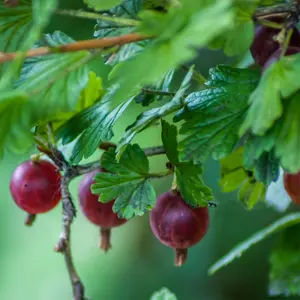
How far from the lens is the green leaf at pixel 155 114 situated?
0.53 m

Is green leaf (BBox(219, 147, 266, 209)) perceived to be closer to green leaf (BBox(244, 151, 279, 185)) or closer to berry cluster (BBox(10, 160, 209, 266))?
berry cluster (BBox(10, 160, 209, 266))

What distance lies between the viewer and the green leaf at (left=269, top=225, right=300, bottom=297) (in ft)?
3.05

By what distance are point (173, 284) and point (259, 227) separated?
0.88 ft

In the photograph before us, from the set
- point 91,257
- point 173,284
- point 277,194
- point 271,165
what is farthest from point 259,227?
point 271,165

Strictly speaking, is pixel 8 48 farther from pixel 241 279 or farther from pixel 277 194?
pixel 241 279

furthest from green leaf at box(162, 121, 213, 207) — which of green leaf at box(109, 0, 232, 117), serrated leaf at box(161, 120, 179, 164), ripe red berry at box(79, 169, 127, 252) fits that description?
green leaf at box(109, 0, 232, 117)

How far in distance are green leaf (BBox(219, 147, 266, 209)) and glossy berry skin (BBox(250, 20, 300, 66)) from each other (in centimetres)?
18

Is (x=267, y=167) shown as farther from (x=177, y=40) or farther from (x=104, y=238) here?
(x=104, y=238)

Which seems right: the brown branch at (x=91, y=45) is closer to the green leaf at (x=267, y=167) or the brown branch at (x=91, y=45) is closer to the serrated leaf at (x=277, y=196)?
the green leaf at (x=267, y=167)

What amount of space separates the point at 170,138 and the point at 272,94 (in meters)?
0.18

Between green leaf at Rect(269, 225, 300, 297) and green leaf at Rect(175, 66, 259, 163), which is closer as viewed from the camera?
green leaf at Rect(175, 66, 259, 163)

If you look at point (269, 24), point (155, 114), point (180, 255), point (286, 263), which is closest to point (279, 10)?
point (269, 24)

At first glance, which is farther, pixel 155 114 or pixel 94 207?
pixel 94 207

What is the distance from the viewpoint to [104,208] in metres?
0.68
